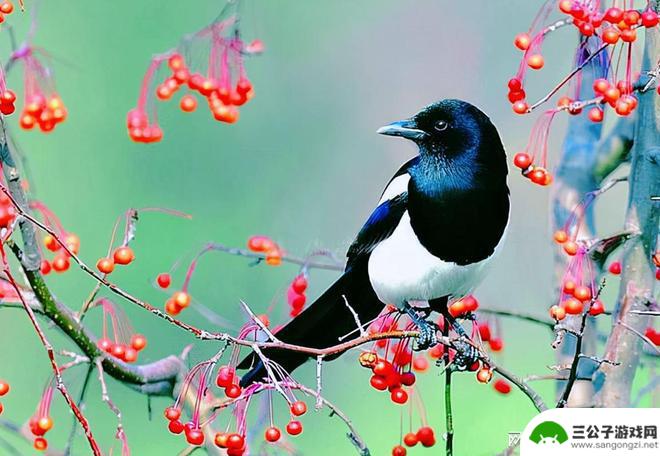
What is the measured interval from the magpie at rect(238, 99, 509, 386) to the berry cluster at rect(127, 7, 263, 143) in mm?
273

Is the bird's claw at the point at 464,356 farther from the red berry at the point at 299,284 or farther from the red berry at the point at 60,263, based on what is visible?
the red berry at the point at 60,263

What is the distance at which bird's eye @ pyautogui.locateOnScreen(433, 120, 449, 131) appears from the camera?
149 cm

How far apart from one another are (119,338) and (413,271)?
49 cm

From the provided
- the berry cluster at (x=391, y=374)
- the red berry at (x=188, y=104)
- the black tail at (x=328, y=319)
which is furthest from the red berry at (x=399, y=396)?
the red berry at (x=188, y=104)

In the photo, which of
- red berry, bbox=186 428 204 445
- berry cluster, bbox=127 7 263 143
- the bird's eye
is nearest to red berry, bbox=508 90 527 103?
the bird's eye

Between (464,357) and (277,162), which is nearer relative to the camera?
(464,357)

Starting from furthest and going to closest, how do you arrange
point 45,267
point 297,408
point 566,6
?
point 45,267 → point 566,6 → point 297,408

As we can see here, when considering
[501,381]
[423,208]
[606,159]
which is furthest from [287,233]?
[606,159]

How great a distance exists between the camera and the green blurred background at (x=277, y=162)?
5.39 ft

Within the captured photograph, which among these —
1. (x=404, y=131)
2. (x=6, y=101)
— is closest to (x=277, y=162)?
(x=404, y=131)

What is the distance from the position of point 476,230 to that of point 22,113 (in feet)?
2.41

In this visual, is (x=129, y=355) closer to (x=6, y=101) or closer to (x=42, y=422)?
(x=42, y=422)

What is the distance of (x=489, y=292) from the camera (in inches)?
64.9

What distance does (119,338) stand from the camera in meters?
1.62
